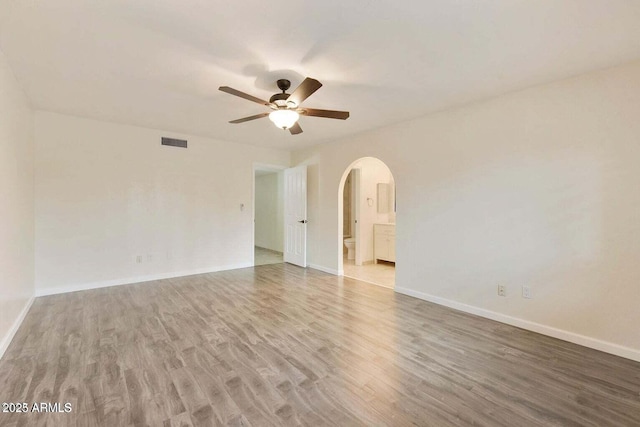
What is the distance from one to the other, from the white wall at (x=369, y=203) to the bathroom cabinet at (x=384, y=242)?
0.09 meters

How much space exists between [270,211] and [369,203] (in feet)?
10.5

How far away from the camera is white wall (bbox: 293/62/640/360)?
2379mm

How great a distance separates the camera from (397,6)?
1.74 m

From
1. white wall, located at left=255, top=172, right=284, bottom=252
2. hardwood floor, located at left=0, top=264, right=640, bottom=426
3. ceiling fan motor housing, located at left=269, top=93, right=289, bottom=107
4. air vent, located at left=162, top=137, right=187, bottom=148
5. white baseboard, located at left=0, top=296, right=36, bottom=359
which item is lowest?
hardwood floor, located at left=0, top=264, right=640, bottom=426

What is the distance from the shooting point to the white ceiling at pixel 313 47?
1.77 metres

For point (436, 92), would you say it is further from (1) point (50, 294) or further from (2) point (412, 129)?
(1) point (50, 294)

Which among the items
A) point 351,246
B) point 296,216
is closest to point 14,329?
point 296,216

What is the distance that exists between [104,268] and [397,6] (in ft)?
16.5

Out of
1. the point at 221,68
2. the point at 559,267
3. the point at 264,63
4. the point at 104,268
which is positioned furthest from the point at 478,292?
the point at 104,268

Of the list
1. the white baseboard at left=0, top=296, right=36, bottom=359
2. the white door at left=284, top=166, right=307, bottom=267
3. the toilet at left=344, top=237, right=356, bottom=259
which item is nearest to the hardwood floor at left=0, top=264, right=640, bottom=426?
the white baseboard at left=0, top=296, right=36, bottom=359

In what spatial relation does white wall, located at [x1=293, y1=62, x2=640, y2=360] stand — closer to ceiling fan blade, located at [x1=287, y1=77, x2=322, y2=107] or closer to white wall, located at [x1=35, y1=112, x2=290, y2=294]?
ceiling fan blade, located at [x1=287, y1=77, x2=322, y2=107]

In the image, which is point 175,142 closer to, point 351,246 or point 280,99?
point 280,99

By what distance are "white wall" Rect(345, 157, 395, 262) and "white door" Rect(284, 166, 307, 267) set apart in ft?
3.95

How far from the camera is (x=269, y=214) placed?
8.05 metres
